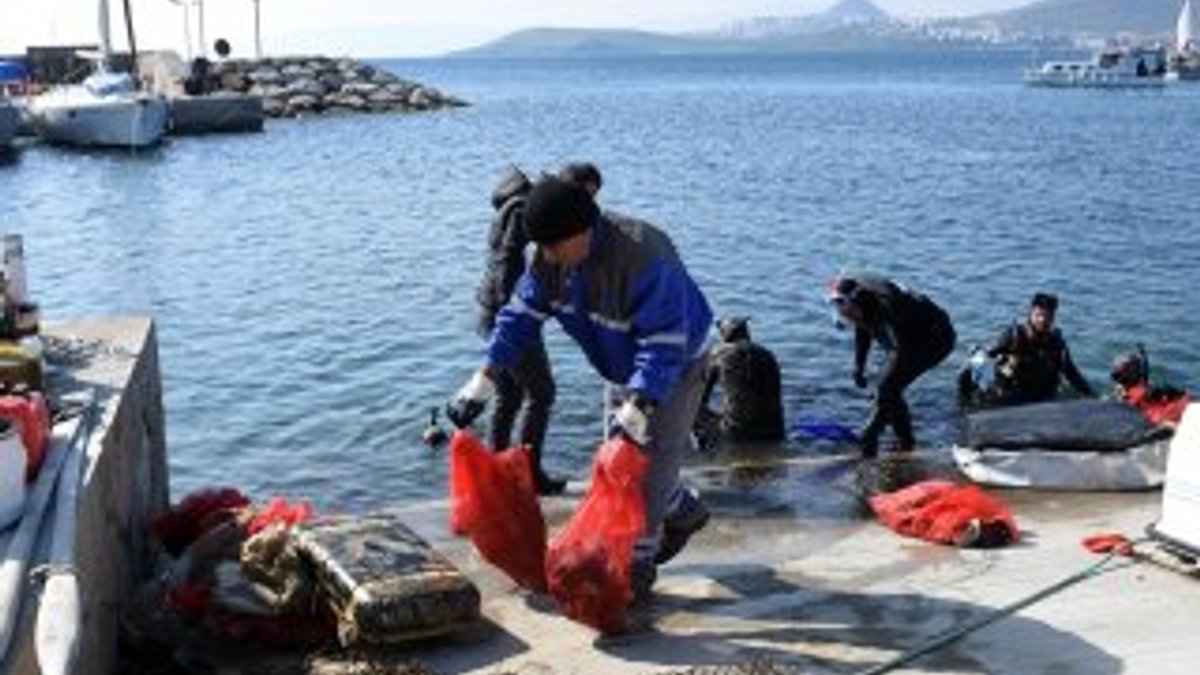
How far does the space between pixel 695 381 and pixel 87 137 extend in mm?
45879

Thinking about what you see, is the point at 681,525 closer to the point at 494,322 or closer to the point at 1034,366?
the point at 494,322

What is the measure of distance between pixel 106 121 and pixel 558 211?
45299 mm

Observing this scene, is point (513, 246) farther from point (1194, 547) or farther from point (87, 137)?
point (87, 137)

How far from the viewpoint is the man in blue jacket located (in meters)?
5.76

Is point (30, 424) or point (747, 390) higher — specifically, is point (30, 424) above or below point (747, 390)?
above

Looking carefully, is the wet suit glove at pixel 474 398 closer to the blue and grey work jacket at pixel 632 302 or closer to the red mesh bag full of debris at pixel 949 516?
the blue and grey work jacket at pixel 632 302

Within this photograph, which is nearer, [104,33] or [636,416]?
[636,416]

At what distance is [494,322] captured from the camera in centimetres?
798

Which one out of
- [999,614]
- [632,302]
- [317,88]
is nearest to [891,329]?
[999,614]

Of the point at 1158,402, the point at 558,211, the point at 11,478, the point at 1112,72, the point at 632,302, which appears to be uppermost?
the point at 558,211

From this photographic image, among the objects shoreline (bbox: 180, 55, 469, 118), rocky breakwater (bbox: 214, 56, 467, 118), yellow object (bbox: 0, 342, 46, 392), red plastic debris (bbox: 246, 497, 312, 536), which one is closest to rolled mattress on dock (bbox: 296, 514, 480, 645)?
red plastic debris (bbox: 246, 497, 312, 536)

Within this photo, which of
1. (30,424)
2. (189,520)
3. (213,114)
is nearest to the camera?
(30,424)

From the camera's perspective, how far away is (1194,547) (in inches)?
250

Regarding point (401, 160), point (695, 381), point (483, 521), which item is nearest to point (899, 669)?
point (695, 381)
